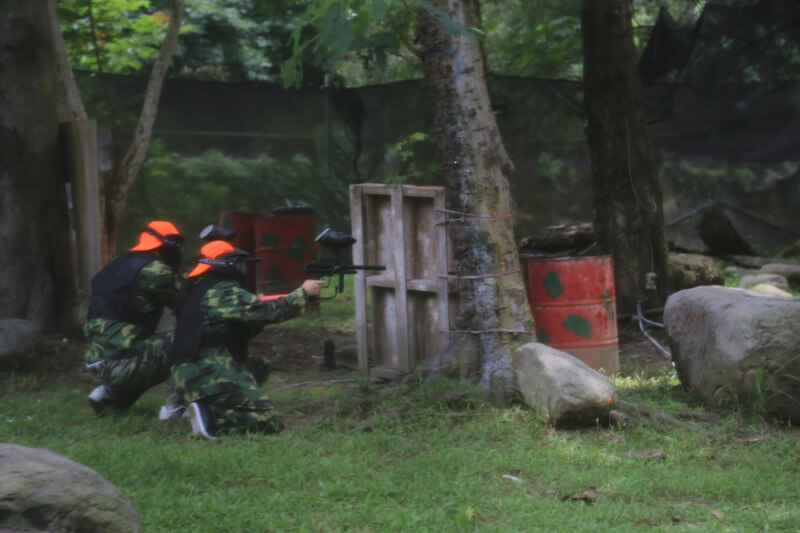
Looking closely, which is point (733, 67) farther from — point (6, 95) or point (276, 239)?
point (6, 95)

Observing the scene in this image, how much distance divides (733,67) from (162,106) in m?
6.87

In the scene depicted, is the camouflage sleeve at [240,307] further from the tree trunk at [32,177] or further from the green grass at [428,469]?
the tree trunk at [32,177]

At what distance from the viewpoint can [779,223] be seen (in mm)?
11414

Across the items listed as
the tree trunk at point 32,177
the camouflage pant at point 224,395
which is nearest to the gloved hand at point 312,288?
the camouflage pant at point 224,395

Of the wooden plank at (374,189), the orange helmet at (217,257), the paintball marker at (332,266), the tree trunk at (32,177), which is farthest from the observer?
the tree trunk at (32,177)

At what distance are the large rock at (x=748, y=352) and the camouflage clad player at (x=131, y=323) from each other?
3.18 meters

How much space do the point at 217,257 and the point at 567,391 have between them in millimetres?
2088

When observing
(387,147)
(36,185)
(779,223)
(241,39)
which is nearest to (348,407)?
(36,185)

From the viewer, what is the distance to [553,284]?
592cm

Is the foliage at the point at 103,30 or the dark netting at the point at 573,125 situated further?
the foliage at the point at 103,30

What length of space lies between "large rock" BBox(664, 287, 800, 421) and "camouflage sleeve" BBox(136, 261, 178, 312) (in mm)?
3185

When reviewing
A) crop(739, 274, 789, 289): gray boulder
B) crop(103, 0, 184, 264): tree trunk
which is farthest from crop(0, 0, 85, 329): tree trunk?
crop(739, 274, 789, 289): gray boulder

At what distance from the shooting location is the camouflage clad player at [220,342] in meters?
4.91

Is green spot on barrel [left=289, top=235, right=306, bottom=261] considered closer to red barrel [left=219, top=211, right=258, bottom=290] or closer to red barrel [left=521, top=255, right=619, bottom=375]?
red barrel [left=219, top=211, right=258, bottom=290]
